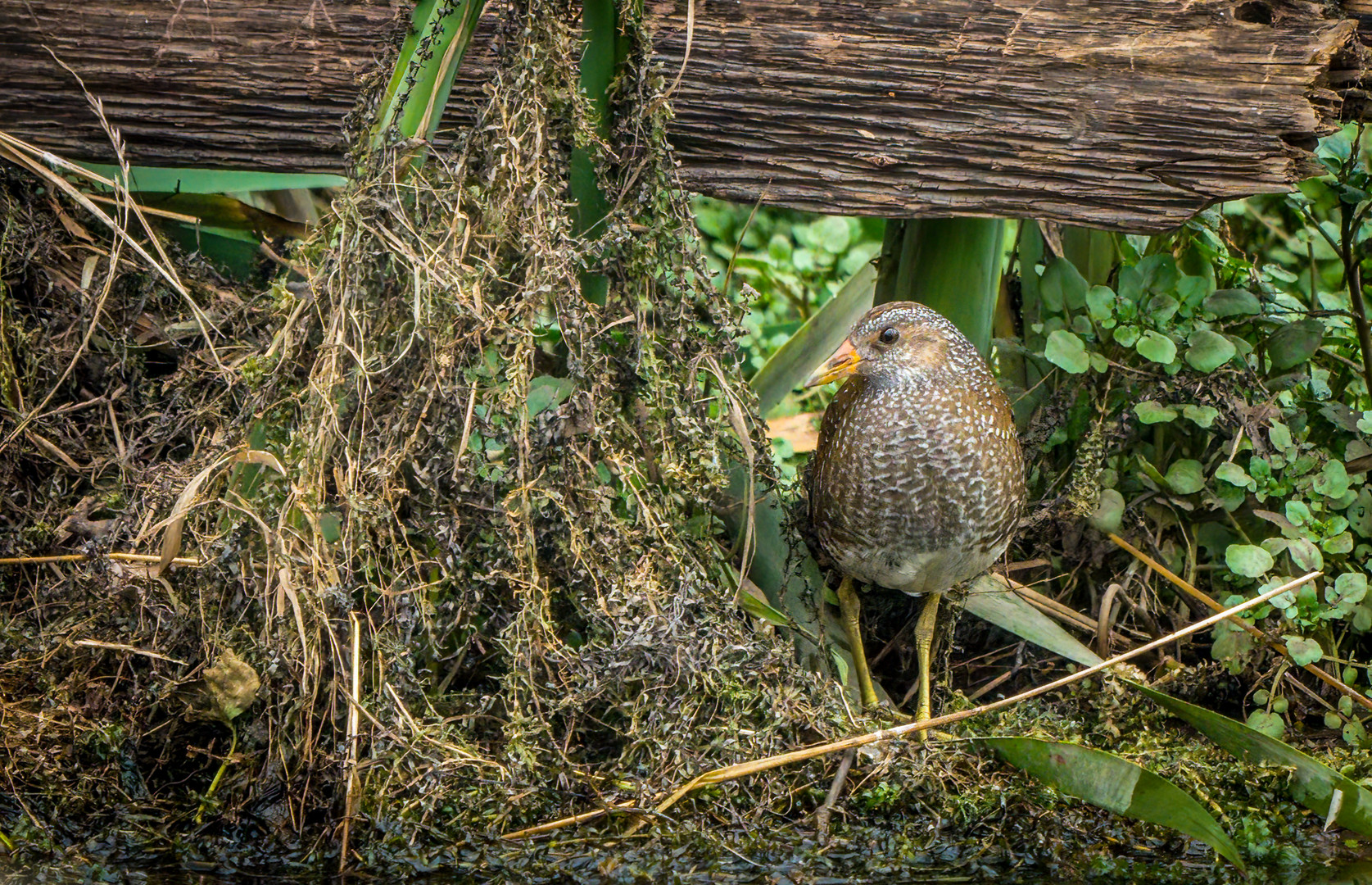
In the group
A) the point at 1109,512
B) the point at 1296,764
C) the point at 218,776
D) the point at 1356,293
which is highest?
the point at 1356,293

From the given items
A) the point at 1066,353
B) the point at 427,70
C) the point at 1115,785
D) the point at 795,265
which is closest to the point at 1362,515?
the point at 1066,353

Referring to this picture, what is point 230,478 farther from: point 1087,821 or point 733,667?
point 1087,821

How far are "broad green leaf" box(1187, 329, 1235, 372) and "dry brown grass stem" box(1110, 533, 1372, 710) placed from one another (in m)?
0.48

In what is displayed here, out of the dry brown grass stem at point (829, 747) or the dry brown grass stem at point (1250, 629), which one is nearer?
the dry brown grass stem at point (829, 747)

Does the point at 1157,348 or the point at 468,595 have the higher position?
the point at 1157,348

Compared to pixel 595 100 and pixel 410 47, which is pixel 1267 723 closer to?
pixel 595 100

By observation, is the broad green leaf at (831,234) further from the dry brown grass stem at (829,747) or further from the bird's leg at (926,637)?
the dry brown grass stem at (829,747)

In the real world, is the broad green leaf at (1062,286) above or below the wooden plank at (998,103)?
below

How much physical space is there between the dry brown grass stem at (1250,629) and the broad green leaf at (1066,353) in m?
0.45

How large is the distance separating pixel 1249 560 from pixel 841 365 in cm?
104

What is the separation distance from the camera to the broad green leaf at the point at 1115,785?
238 cm

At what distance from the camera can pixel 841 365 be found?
118 inches

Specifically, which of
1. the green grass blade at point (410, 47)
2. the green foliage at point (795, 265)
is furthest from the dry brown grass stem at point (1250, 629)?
the green grass blade at point (410, 47)

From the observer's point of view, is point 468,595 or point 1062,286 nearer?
point 468,595
